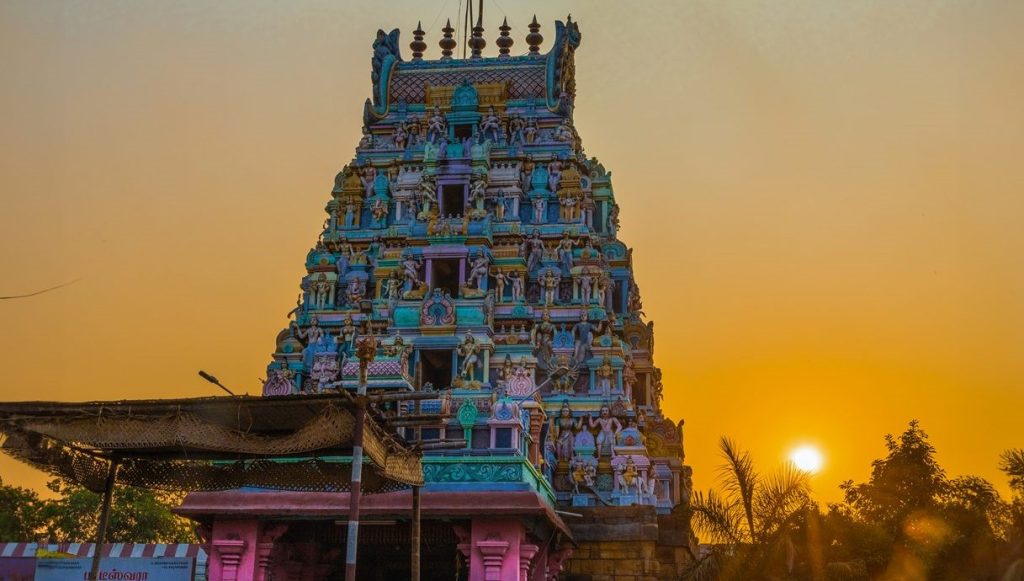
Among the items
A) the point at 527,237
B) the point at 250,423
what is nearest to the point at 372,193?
the point at 527,237

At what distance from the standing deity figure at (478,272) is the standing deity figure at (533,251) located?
1992 millimetres

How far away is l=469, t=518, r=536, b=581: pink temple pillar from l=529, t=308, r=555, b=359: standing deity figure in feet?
35.4

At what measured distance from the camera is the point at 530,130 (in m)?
41.0

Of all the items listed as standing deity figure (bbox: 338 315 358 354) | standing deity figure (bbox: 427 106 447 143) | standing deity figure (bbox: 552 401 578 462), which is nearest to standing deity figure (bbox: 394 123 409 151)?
standing deity figure (bbox: 427 106 447 143)

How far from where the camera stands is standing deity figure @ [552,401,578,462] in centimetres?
3438

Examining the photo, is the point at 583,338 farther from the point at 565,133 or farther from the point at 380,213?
the point at 380,213

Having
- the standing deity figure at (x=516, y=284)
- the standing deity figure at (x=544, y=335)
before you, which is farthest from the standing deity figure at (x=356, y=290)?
the standing deity figure at (x=544, y=335)

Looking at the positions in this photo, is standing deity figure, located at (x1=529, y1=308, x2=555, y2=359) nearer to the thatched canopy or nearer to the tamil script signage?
the tamil script signage

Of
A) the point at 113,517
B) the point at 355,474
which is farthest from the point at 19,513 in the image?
the point at 355,474

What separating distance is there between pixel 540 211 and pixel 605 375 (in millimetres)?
7044

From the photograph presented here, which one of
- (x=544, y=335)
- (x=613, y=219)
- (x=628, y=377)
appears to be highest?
(x=613, y=219)

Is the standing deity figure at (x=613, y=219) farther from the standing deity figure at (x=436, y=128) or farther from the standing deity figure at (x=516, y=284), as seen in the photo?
the standing deity figure at (x=436, y=128)

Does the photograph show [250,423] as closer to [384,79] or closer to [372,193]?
[372,193]

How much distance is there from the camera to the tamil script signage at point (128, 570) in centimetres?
3025
